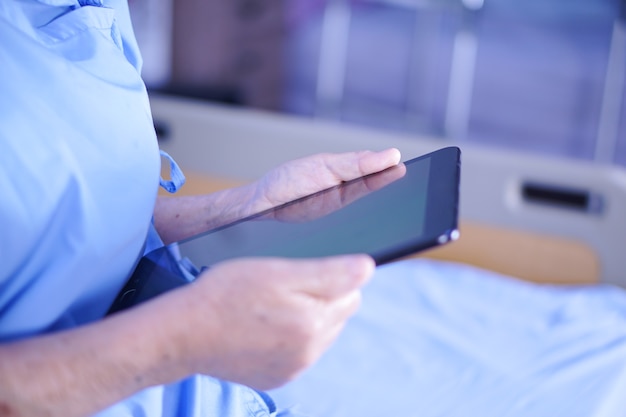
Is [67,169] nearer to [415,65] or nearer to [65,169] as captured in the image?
[65,169]

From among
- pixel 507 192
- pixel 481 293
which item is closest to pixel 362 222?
pixel 481 293

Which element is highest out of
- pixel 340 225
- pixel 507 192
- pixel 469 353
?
pixel 340 225

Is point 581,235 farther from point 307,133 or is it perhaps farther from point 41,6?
point 41,6

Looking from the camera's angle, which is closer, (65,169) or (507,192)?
(65,169)

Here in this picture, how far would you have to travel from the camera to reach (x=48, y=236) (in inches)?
23.4

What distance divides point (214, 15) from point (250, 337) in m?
2.82

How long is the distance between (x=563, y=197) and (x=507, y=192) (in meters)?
0.11

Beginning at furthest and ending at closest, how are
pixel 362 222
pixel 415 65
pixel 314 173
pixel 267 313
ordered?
pixel 415 65
pixel 314 173
pixel 362 222
pixel 267 313

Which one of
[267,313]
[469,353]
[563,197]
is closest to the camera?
[267,313]

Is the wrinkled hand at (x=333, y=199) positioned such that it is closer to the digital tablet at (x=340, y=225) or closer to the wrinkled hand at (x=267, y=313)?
the digital tablet at (x=340, y=225)

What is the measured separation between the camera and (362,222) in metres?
0.66

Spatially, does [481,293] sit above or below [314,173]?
below

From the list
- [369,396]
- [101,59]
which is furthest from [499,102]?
[101,59]

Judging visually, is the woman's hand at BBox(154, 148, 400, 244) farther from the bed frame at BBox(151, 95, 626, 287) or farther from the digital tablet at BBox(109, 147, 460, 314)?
the bed frame at BBox(151, 95, 626, 287)
